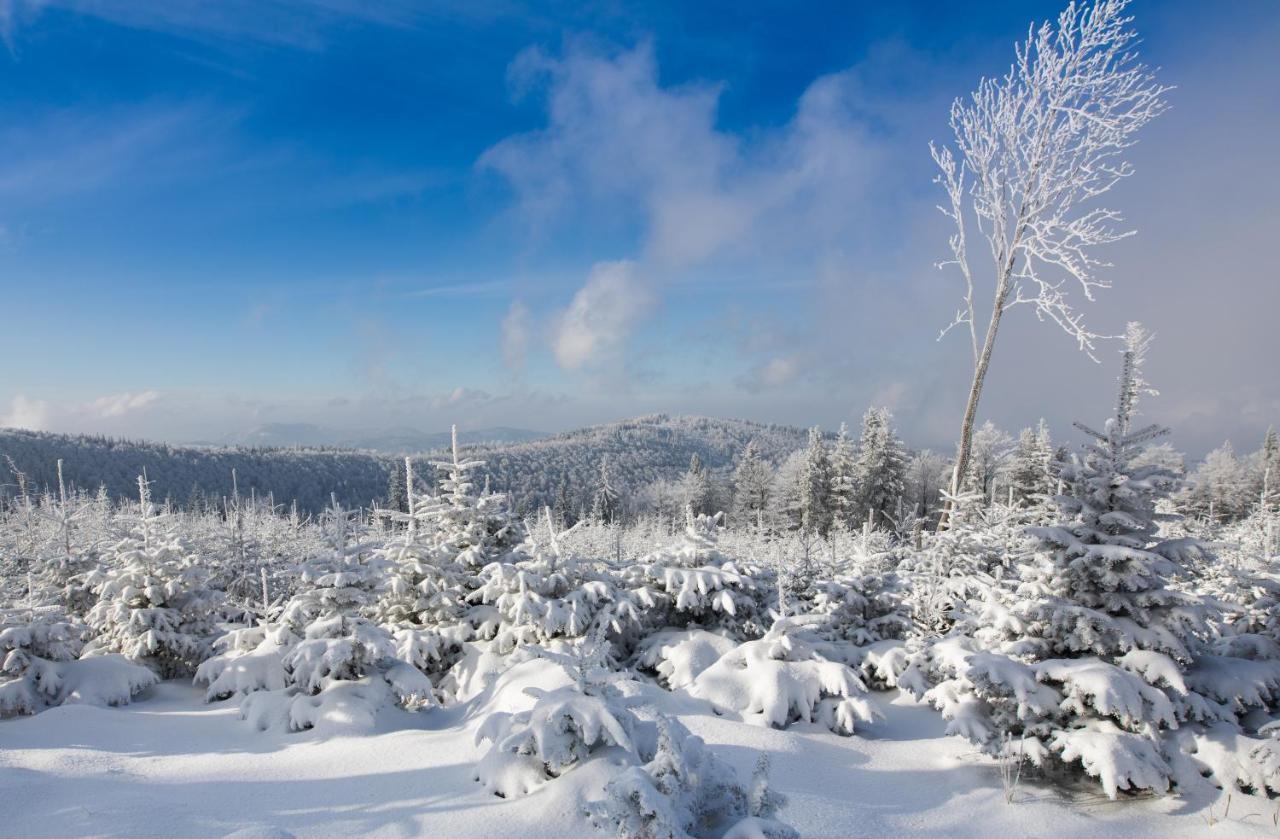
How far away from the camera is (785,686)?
23.1 feet

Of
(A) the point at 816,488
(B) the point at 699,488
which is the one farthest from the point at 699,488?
(A) the point at 816,488

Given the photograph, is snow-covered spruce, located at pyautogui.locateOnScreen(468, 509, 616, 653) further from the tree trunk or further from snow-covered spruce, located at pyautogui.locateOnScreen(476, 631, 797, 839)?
the tree trunk

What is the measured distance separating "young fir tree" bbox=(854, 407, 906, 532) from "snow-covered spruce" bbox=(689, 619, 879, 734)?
1347 inches

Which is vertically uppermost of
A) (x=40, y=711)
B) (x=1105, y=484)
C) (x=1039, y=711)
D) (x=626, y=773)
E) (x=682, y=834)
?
(x=1105, y=484)

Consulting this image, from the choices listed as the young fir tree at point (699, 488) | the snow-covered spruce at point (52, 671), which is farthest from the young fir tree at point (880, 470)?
the snow-covered spruce at point (52, 671)

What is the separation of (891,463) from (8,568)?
136 feet

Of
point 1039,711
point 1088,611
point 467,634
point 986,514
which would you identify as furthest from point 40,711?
point 986,514

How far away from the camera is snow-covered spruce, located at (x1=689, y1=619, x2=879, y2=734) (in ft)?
22.6

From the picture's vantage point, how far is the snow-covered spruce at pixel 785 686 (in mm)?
6891

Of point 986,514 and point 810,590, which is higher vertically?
point 986,514

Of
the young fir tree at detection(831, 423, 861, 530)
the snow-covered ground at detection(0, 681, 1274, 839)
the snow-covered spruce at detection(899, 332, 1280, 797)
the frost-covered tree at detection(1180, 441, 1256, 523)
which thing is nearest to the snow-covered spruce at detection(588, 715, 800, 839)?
the snow-covered ground at detection(0, 681, 1274, 839)

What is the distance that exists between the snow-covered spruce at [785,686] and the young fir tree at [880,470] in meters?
34.2

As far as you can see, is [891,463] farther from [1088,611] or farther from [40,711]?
[40,711]

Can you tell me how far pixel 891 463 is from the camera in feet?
131
